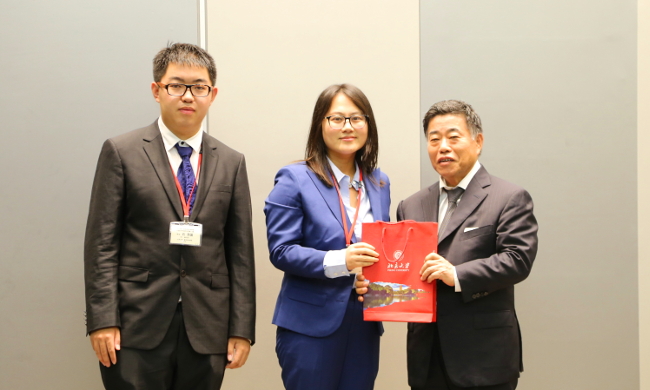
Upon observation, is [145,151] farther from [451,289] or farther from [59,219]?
[451,289]

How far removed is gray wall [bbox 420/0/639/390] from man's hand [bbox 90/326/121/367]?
1.97 m

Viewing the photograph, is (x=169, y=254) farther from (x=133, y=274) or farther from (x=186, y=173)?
(x=186, y=173)

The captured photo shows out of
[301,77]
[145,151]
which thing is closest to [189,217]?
[145,151]

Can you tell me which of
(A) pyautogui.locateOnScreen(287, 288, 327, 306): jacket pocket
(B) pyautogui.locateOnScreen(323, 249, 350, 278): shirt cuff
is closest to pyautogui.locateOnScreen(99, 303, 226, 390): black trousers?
(A) pyautogui.locateOnScreen(287, 288, 327, 306): jacket pocket

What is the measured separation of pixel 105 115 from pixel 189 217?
1.25 metres

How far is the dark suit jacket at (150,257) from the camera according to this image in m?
2.10

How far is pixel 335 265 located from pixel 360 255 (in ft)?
0.37

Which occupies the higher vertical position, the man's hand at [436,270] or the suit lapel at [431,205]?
the suit lapel at [431,205]

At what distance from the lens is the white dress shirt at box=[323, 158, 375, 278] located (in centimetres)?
213

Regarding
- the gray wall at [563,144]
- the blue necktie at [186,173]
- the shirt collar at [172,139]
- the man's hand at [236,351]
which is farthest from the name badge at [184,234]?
the gray wall at [563,144]

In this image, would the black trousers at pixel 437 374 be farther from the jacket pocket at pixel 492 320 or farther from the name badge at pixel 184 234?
the name badge at pixel 184 234

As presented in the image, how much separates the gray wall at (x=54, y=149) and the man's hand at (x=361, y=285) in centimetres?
170

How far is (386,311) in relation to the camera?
2.14 meters

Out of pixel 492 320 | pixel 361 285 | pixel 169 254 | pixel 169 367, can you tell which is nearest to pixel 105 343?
pixel 169 367
